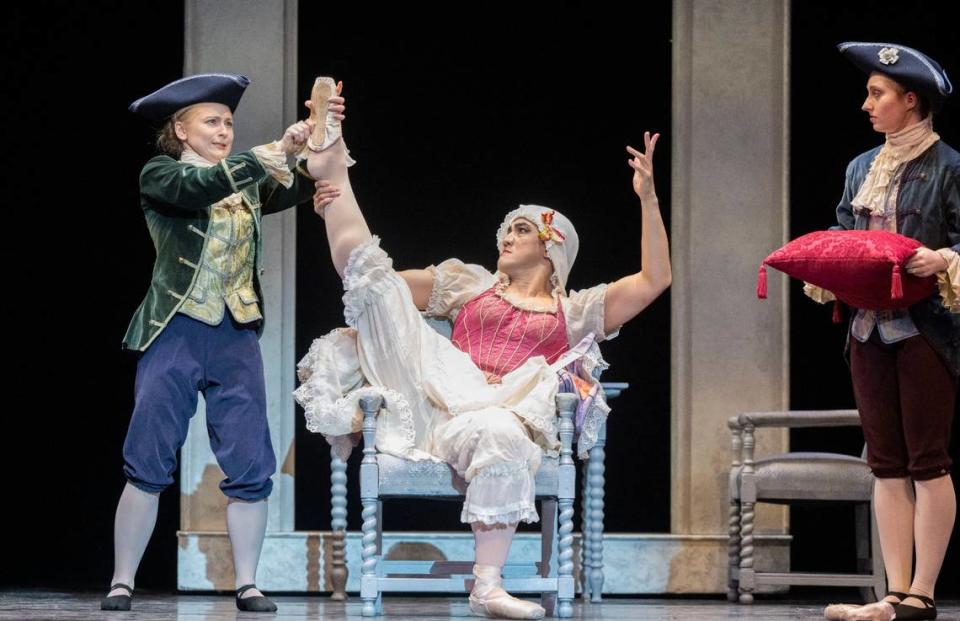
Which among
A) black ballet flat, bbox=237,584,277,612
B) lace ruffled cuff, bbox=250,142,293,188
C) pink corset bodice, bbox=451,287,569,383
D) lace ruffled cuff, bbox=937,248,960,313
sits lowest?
black ballet flat, bbox=237,584,277,612

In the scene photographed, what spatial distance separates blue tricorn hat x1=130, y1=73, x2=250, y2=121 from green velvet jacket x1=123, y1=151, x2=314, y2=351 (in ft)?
0.55

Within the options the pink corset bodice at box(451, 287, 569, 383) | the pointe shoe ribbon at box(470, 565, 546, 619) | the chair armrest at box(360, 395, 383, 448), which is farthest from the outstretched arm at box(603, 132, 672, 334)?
the pointe shoe ribbon at box(470, 565, 546, 619)

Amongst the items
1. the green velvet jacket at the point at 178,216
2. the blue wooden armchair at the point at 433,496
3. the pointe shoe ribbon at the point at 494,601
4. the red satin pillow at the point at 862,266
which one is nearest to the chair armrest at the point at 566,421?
the blue wooden armchair at the point at 433,496

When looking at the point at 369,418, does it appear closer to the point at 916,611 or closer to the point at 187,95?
the point at 187,95

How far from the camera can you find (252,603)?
13.5ft

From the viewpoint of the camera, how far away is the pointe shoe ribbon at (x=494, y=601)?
3824 millimetres

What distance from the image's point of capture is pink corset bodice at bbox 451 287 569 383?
14.7 ft

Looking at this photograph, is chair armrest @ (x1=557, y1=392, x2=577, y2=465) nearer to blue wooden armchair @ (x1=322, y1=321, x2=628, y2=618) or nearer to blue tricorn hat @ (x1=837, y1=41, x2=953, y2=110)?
blue wooden armchair @ (x1=322, y1=321, x2=628, y2=618)

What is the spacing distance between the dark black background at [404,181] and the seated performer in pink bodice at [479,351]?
90 cm

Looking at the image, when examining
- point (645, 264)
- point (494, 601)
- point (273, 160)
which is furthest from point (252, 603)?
point (645, 264)

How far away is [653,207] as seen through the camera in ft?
Result: 14.1

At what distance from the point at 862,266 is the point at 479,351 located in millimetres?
1277

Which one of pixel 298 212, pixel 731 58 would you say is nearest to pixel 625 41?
pixel 731 58

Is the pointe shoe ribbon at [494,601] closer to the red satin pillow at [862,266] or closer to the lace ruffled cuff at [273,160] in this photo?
the red satin pillow at [862,266]
